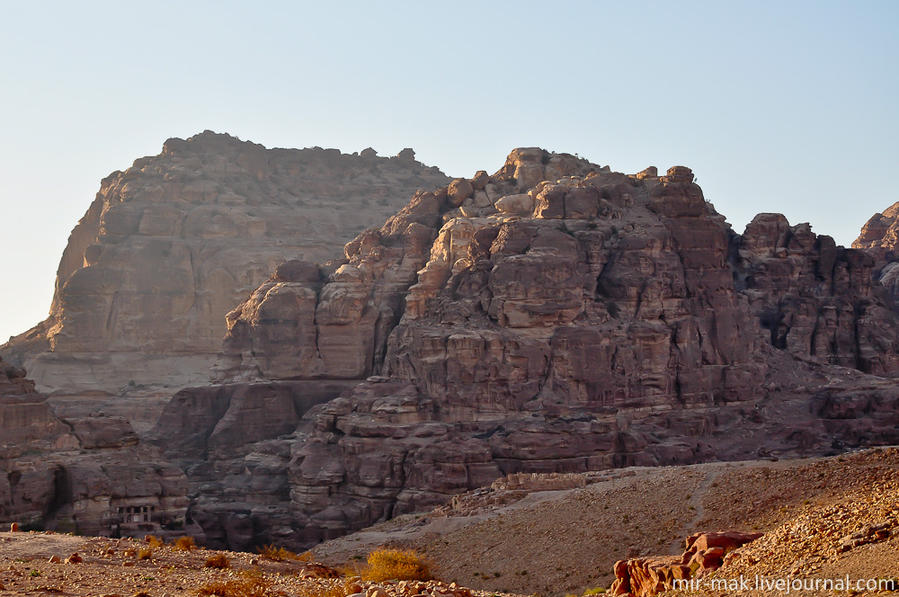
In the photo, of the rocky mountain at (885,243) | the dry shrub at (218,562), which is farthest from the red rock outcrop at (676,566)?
the rocky mountain at (885,243)

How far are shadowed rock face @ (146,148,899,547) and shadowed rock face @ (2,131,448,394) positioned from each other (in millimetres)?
29822

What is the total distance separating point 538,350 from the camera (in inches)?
2625

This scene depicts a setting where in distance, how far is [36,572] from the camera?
26.0 meters

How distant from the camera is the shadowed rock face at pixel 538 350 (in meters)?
63.1

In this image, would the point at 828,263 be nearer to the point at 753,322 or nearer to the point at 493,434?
the point at 753,322

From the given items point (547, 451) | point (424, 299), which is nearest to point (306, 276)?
point (424, 299)

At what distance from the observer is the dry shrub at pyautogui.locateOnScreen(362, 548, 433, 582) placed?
3466cm

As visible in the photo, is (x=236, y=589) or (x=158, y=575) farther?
(x=158, y=575)

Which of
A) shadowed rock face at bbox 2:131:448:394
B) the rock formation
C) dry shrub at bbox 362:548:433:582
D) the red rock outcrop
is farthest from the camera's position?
shadowed rock face at bbox 2:131:448:394

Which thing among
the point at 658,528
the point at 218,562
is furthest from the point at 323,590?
the point at 658,528


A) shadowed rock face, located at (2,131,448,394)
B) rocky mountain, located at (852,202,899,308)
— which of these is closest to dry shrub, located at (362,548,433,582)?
rocky mountain, located at (852,202,899,308)

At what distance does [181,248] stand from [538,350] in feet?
191

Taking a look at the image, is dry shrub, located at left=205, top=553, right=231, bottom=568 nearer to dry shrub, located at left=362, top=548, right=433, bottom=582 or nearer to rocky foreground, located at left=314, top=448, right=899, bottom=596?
dry shrub, located at left=362, top=548, right=433, bottom=582

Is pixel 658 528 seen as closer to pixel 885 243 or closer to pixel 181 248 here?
pixel 181 248
